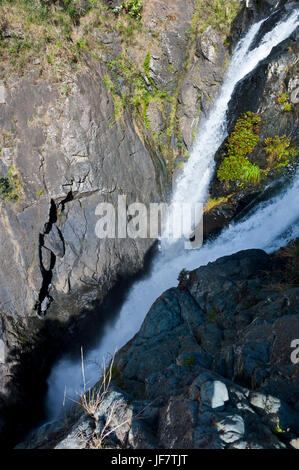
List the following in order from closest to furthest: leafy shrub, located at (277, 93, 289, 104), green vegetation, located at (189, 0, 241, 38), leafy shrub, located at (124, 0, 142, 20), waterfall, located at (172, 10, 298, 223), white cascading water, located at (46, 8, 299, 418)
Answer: white cascading water, located at (46, 8, 299, 418) → leafy shrub, located at (277, 93, 289, 104) → leafy shrub, located at (124, 0, 142, 20) → waterfall, located at (172, 10, 298, 223) → green vegetation, located at (189, 0, 241, 38)

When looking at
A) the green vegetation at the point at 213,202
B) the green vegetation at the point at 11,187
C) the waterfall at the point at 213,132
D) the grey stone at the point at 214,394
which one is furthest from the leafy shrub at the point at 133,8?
the grey stone at the point at 214,394

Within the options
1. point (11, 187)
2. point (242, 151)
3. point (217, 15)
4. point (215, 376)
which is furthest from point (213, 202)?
point (215, 376)

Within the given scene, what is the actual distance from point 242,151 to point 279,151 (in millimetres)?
1446

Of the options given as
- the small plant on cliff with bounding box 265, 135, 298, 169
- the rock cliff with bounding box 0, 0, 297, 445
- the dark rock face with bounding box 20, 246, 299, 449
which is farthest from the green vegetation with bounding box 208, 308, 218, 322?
the small plant on cliff with bounding box 265, 135, 298, 169

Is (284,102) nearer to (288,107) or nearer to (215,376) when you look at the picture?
(288,107)

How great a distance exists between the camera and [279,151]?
940 cm

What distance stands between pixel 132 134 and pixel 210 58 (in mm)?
5658

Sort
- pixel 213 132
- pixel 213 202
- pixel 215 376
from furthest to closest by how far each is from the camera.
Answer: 1. pixel 213 132
2. pixel 213 202
3. pixel 215 376

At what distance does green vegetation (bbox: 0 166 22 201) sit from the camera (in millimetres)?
8414

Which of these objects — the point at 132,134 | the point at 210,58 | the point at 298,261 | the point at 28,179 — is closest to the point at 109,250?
the point at 28,179

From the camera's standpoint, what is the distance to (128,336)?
953cm

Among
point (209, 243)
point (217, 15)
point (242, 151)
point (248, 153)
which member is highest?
point (217, 15)

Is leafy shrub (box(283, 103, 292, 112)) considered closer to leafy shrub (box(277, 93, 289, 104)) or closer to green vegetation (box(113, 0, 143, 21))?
leafy shrub (box(277, 93, 289, 104))

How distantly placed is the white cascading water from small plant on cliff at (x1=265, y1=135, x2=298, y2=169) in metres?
0.92
